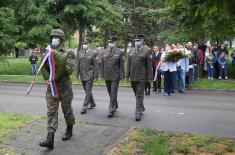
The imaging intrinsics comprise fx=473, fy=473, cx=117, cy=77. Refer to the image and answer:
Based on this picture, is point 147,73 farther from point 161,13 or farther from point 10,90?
point 161,13

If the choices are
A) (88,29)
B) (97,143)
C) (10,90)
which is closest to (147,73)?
(97,143)

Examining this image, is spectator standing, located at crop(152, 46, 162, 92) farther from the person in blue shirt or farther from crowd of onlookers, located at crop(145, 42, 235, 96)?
the person in blue shirt

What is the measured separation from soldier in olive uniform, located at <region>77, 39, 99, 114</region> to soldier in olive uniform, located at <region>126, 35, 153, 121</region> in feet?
4.10

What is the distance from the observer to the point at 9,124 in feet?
33.9

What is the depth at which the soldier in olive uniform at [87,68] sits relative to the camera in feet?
40.4

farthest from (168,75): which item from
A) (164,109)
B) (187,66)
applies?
(164,109)

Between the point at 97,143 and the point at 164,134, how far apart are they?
1415 millimetres

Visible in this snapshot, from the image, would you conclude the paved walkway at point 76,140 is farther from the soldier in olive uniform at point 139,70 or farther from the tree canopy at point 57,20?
the tree canopy at point 57,20

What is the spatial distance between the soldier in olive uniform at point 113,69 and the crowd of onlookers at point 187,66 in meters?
4.08

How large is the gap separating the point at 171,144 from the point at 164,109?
15.4 feet

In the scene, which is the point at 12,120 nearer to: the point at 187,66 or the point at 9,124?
the point at 9,124

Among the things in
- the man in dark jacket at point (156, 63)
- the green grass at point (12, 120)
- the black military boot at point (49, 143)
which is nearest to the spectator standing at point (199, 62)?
the man in dark jacket at point (156, 63)

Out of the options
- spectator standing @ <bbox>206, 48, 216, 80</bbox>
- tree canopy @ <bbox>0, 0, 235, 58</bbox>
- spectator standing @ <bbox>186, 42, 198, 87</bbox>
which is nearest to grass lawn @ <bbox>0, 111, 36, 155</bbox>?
spectator standing @ <bbox>186, 42, 198, 87</bbox>

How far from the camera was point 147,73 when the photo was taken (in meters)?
11.4
